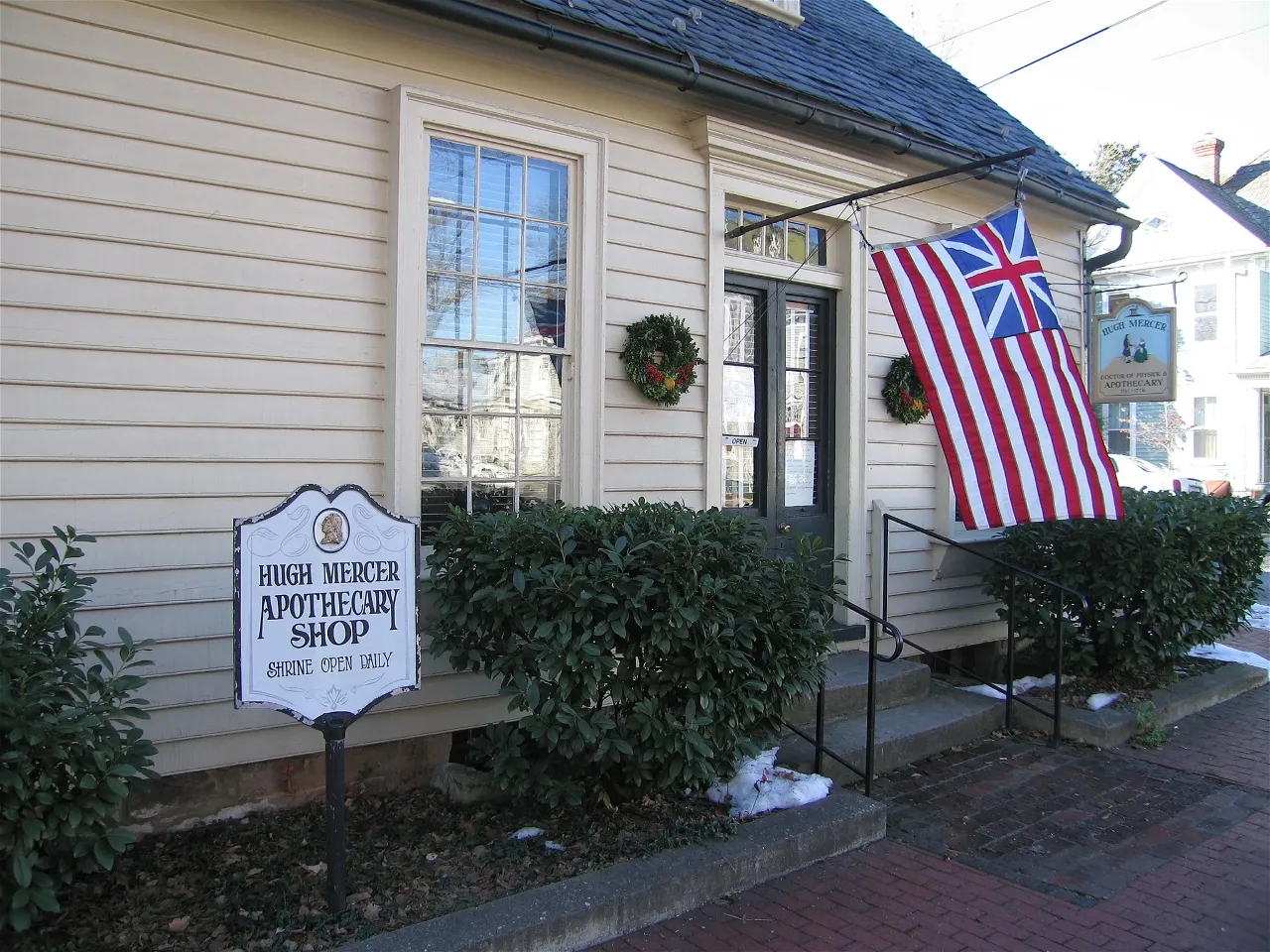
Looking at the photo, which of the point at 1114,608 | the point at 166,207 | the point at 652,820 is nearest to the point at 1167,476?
the point at 1114,608

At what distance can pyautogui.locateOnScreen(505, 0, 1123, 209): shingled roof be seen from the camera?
529 centimetres

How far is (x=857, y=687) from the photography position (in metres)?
5.42

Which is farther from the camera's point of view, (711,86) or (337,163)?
(711,86)

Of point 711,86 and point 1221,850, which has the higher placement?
point 711,86

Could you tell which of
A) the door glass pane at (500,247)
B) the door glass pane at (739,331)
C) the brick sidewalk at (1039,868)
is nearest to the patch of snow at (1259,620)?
the brick sidewalk at (1039,868)

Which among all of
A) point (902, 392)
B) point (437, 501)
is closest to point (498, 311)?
point (437, 501)

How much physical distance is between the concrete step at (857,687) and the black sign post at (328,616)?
99.1 inches

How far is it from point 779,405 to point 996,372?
65.1 inches

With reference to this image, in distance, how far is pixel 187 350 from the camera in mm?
3996

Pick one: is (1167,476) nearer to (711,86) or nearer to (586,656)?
(711,86)

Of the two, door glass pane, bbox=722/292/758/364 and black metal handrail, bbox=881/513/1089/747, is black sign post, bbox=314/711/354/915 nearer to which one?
black metal handrail, bbox=881/513/1089/747

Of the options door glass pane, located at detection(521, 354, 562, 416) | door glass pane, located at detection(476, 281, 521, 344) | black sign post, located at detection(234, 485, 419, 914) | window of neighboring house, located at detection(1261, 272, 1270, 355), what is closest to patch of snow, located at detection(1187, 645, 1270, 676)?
door glass pane, located at detection(521, 354, 562, 416)

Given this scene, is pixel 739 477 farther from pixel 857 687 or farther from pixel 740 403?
pixel 857 687

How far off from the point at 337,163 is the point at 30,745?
2830 millimetres
